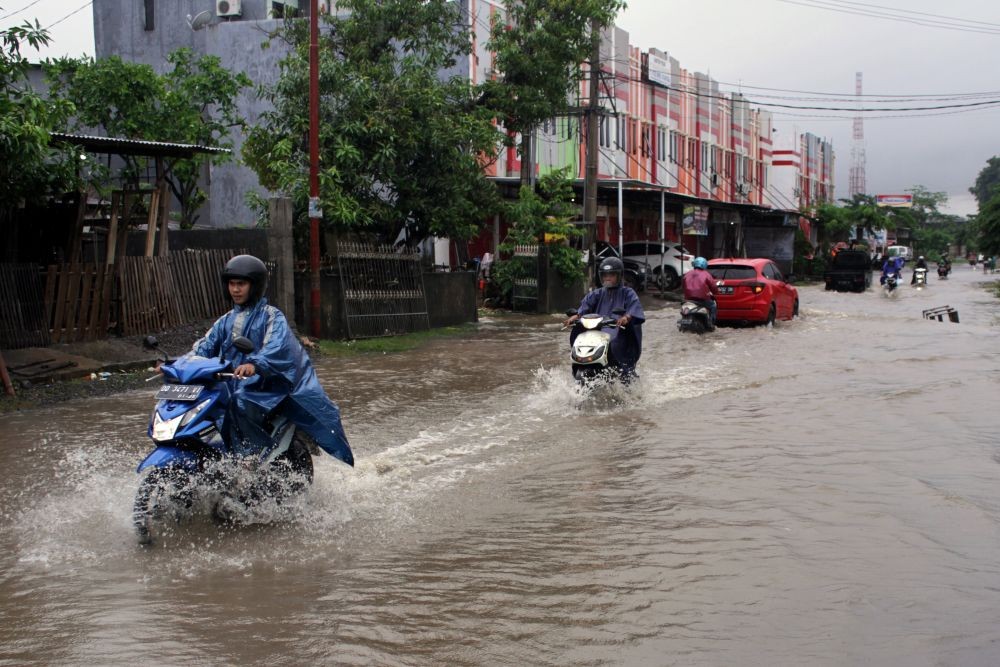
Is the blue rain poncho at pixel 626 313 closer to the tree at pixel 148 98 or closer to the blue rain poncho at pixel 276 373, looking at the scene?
the blue rain poncho at pixel 276 373

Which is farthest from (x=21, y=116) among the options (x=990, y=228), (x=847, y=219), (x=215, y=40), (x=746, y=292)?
(x=847, y=219)

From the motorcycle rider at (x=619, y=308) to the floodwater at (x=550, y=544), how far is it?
0.49 meters

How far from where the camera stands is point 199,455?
5.68 metres

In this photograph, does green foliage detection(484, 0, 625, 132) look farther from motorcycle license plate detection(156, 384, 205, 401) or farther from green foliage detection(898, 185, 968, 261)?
green foliage detection(898, 185, 968, 261)

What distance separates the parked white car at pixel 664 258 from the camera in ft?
114

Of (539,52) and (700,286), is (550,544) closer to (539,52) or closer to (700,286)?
(700,286)

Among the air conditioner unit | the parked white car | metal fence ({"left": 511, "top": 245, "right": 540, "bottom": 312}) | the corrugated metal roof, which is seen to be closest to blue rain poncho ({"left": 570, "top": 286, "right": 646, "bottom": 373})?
the corrugated metal roof

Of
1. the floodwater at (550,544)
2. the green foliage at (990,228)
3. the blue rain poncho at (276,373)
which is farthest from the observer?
the green foliage at (990,228)

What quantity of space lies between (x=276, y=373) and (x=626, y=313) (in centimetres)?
547

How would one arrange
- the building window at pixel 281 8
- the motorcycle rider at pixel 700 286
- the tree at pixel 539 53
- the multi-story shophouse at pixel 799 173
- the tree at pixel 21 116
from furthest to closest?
the multi-story shophouse at pixel 799 173 < the building window at pixel 281 8 < the tree at pixel 539 53 < the motorcycle rider at pixel 700 286 < the tree at pixel 21 116

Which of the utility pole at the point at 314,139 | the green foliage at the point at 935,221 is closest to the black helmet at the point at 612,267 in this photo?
the utility pole at the point at 314,139

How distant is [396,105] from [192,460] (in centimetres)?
1435

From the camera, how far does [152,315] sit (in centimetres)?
1486

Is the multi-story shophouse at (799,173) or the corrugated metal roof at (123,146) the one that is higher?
the multi-story shophouse at (799,173)
